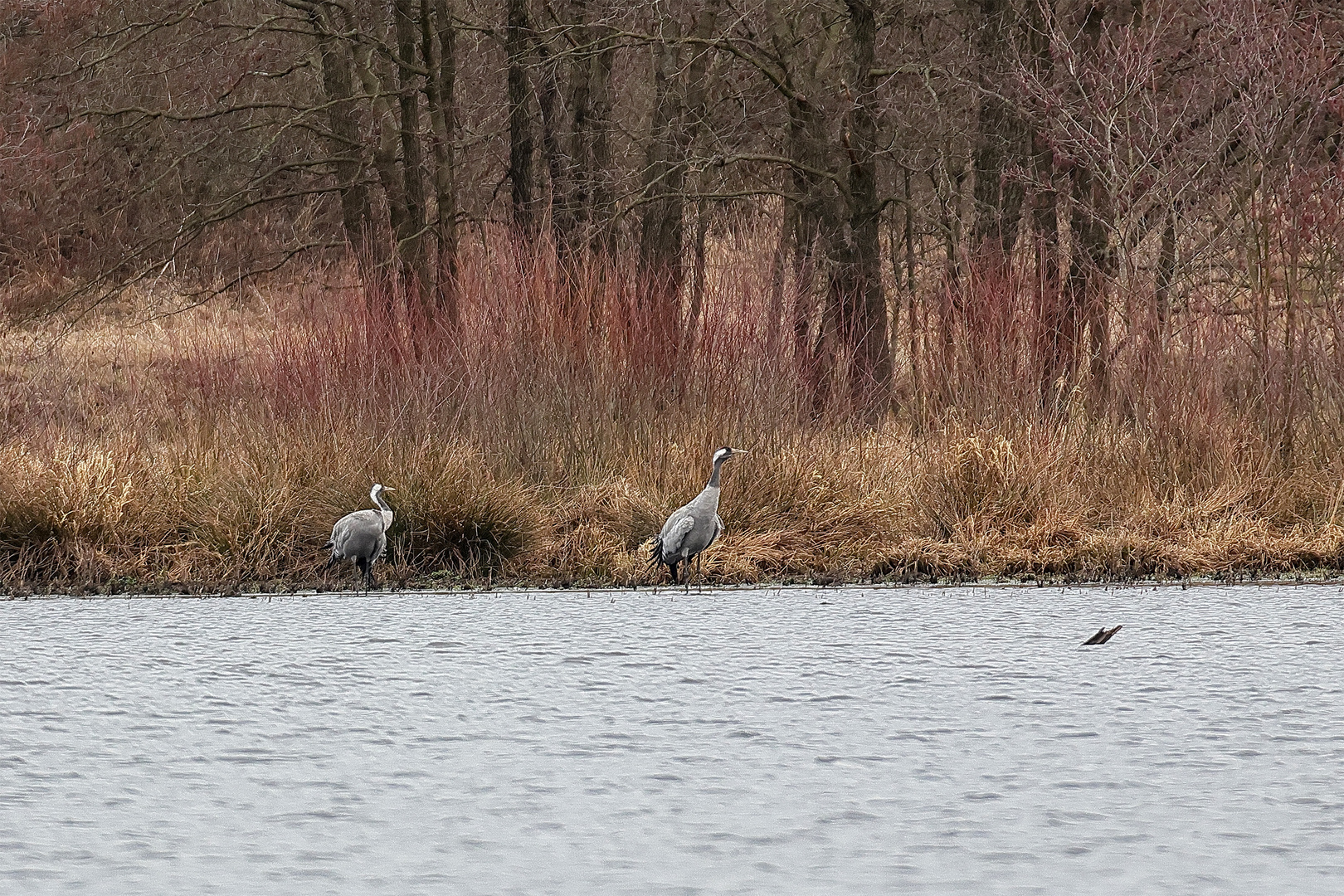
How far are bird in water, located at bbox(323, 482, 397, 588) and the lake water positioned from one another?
48cm

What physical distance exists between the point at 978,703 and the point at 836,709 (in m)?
0.51

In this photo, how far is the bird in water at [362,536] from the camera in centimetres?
1050

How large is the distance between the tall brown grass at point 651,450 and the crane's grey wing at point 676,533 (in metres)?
0.69

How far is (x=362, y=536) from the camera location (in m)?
10.5

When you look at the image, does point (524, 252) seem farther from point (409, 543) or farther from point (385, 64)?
point (385, 64)

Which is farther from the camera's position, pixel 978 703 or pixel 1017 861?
pixel 978 703

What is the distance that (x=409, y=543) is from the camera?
11516 millimetres

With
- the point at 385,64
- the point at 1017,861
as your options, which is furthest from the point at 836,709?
the point at 385,64

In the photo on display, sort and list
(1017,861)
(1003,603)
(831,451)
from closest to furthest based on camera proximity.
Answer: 1. (1017,861)
2. (1003,603)
3. (831,451)

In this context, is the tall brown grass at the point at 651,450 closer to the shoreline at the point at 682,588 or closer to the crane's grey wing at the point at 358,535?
the shoreline at the point at 682,588

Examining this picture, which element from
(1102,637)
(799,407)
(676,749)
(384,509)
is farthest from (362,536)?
(676,749)

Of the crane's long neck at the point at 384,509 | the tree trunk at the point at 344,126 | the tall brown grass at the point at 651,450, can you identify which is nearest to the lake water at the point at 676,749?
the crane's long neck at the point at 384,509

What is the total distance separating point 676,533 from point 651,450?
2.00m

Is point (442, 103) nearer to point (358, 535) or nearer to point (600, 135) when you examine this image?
point (600, 135)
